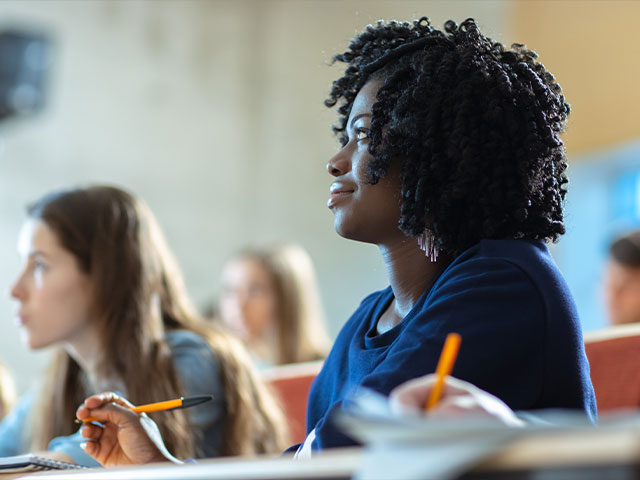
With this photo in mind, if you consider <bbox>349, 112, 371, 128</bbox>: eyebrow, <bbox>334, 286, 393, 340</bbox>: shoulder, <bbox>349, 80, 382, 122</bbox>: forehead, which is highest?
<bbox>349, 80, 382, 122</bbox>: forehead

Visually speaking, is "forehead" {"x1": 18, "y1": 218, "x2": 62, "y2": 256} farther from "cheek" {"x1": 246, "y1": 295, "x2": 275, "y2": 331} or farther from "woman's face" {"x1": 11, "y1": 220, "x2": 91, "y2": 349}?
"cheek" {"x1": 246, "y1": 295, "x2": 275, "y2": 331}

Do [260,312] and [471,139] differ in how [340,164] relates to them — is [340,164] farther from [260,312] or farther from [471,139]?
[260,312]

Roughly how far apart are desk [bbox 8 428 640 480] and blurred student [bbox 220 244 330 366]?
2666 mm

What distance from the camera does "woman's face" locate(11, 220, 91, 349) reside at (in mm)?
1936

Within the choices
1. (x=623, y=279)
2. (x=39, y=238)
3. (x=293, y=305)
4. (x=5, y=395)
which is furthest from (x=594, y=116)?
(x=39, y=238)

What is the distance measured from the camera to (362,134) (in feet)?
4.03

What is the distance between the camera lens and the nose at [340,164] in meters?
1.23

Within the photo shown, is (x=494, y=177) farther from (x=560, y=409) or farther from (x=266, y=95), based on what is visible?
(x=266, y=95)

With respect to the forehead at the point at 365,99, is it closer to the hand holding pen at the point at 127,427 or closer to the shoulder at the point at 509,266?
the shoulder at the point at 509,266

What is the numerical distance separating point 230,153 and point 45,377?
355cm

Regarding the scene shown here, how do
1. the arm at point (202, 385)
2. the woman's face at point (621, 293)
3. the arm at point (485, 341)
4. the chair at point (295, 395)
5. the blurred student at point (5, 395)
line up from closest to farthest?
the arm at point (485, 341) → the arm at point (202, 385) → the chair at point (295, 395) → the blurred student at point (5, 395) → the woman's face at point (621, 293)

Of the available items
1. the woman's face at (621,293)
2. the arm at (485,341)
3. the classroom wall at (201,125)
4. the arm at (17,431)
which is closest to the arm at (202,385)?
the arm at (17,431)

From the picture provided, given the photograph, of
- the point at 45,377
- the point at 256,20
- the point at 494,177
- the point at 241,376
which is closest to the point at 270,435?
the point at 241,376

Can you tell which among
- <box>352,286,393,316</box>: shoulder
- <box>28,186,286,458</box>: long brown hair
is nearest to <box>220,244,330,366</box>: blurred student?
<box>28,186,286,458</box>: long brown hair
